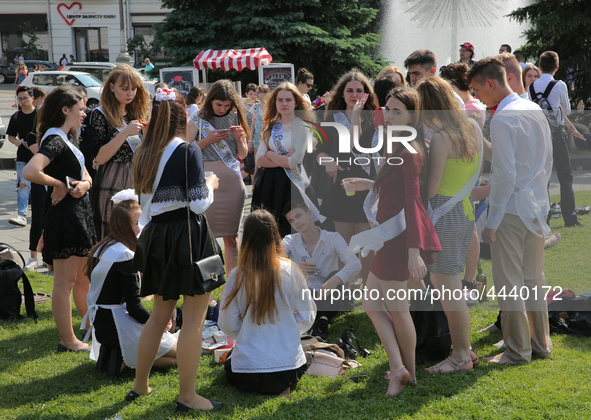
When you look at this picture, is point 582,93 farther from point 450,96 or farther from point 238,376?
point 238,376

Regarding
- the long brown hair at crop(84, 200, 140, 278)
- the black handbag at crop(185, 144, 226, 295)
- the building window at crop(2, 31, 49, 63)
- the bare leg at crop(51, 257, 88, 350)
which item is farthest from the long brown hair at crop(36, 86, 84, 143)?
the building window at crop(2, 31, 49, 63)

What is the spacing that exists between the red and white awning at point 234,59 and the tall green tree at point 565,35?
6.14 metres

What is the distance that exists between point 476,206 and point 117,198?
11.4 ft

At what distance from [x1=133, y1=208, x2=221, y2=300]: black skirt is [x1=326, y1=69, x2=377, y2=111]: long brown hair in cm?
223

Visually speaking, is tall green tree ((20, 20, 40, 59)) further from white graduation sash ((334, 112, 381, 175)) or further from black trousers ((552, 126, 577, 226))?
white graduation sash ((334, 112, 381, 175))

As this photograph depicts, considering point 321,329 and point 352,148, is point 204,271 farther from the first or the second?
point 352,148

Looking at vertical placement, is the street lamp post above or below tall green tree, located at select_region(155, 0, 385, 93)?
above

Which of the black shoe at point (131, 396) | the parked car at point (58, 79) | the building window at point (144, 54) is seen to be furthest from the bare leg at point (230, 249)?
the building window at point (144, 54)

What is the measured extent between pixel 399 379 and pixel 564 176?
542 centimetres

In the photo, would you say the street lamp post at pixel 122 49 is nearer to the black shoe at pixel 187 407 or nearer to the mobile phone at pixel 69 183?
the mobile phone at pixel 69 183

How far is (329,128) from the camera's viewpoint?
5.43 m

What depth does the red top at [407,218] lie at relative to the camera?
3746mm

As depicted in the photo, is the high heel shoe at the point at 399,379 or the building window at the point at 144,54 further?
the building window at the point at 144,54

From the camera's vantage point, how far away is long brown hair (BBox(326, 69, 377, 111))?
5465mm
